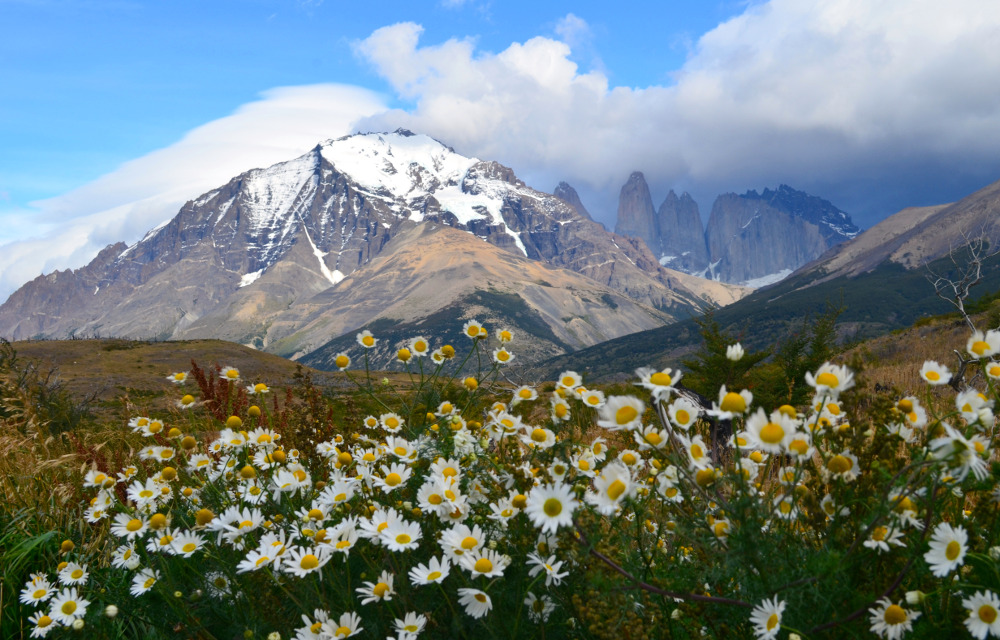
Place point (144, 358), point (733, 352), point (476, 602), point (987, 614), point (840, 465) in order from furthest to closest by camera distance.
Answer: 1. point (144, 358)
2. point (733, 352)
3. point (476, 602)
4. point (840, 465)
5. point (987, 614)

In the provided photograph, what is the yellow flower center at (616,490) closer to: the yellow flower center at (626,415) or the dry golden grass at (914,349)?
the yellow flower center at (626,415)

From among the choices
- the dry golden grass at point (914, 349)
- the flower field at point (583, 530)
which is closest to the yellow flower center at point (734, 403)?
the flower field at point (583, 530)

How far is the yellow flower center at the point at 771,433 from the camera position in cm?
201

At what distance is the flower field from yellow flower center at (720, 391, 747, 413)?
11mm

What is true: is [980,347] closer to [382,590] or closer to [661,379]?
[661,379]

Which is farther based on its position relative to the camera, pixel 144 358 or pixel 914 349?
pixel 144 358

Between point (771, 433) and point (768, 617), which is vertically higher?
point (771, 433)

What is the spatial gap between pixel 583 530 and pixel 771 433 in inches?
36.5

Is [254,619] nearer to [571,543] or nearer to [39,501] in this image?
[571,543]

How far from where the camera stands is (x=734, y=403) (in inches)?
80.4

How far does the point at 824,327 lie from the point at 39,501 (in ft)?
54.1

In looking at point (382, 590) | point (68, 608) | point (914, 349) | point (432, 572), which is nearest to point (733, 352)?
point (432, 572)

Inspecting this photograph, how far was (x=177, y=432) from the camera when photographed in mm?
4047

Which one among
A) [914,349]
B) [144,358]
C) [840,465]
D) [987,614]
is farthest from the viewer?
[144,358]
